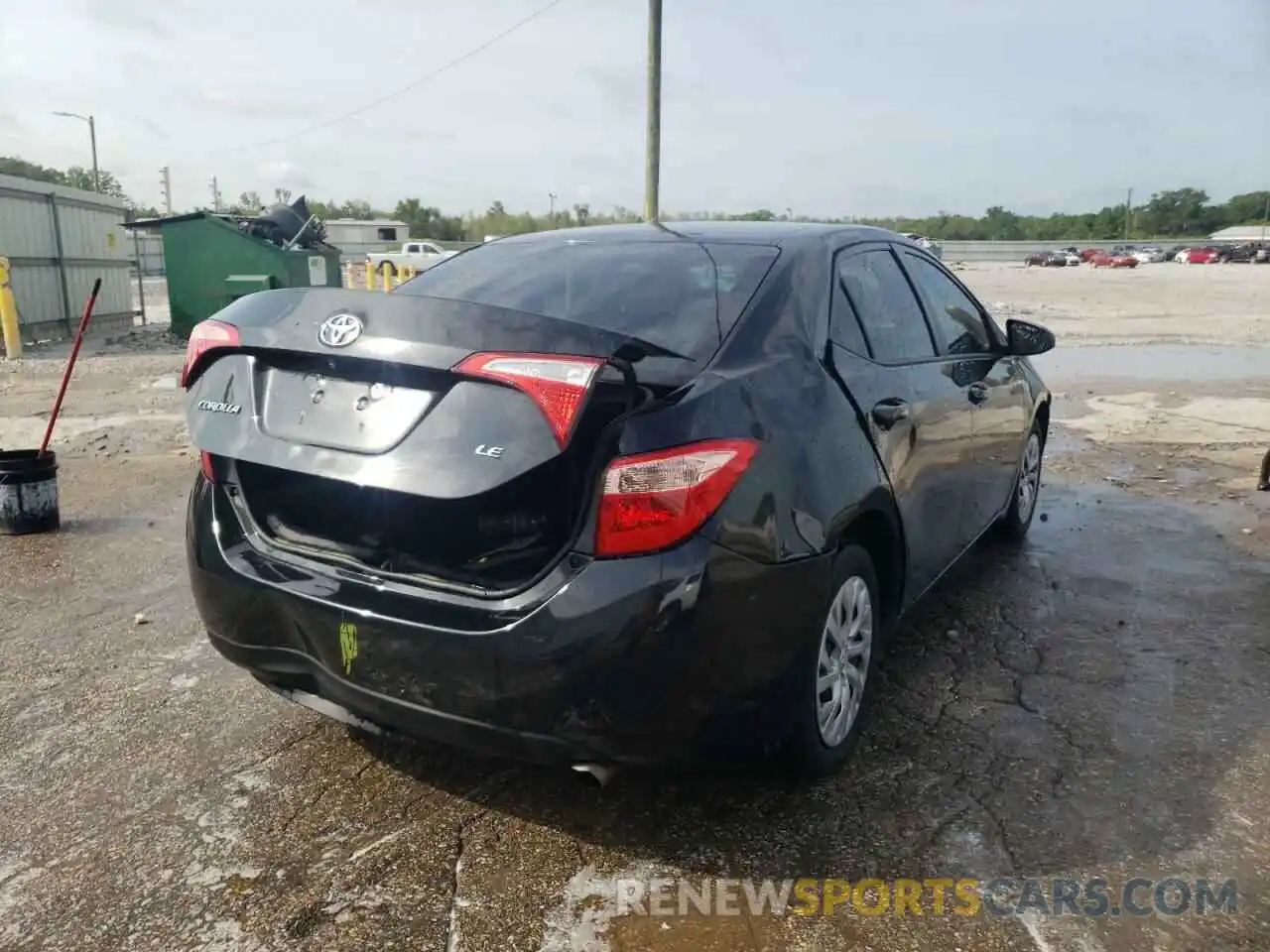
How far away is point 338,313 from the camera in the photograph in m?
2.52

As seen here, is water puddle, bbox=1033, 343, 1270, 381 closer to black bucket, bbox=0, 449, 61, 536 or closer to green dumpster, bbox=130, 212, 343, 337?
black bucket, bbox=0, 449, 61, 536

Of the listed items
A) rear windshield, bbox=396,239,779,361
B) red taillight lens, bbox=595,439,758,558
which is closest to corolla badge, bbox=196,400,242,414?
rear windshield, bbox=396,239,779,361

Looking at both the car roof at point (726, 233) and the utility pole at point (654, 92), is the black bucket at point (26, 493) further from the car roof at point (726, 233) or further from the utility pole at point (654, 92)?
the utility pole at point (654, 92)

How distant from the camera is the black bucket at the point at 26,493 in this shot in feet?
18.1

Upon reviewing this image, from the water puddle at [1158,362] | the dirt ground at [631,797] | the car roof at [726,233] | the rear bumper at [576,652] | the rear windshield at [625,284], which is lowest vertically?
the dirt ground at [631,797]

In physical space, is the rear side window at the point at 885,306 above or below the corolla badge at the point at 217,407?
above

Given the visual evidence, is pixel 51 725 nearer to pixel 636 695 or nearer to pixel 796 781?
pixel 636 695

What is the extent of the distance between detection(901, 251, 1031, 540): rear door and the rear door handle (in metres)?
0.69

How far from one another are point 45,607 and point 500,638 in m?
3.16

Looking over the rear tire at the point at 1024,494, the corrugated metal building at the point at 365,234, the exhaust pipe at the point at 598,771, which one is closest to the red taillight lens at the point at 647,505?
the exhaust pipe at the point at 598,771

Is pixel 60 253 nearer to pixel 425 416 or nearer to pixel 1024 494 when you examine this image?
pixel 1024 494

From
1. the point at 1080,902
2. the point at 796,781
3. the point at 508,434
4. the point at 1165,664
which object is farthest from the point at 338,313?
the point at 1165,664

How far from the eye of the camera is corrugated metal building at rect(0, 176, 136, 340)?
15836 millimetres

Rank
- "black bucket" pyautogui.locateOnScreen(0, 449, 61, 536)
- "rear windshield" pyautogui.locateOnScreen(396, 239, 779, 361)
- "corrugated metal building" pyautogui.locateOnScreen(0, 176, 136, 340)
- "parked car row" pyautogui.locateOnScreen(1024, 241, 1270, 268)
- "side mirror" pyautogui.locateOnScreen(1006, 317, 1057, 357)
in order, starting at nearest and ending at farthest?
"rear windshield" pyautogui.locateOnScreen(396, 239, 779, 361)
"side mirror" pyautogui.locateOnScreen(1006, 317, 1057, 357)
"black bucket" pyautogui.locateOnScreen(0, 449, 61, 536)
"corrugated metal building" pyautogui.locateOnScreen(0, 176, 136, 340)
"parked car row" pyautogui.locateOnScreen(1024, 241, 1270, 268)
